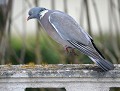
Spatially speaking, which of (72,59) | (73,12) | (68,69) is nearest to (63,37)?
(68,69)

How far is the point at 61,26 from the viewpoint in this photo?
149 inches

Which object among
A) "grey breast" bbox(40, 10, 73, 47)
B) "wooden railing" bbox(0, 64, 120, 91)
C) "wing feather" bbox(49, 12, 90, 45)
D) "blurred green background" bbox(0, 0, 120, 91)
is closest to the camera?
"wooden railing" bbox(0, 64, 120, 91)

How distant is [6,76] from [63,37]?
650mm

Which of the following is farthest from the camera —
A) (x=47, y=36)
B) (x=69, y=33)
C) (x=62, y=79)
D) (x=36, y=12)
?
(x=47, y=36)

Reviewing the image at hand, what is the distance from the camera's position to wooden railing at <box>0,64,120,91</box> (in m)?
3.22

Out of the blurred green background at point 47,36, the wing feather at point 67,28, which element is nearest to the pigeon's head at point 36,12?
the wing feather at point 67,28

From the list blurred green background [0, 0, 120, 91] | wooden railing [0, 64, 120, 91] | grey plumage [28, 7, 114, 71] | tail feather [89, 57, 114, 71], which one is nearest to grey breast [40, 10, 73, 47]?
grey plumage [28, 7, 114, 71]

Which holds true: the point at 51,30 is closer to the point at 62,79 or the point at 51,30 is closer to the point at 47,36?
the point at 62,79

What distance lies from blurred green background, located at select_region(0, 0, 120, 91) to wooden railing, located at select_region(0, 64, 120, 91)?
1.58 m

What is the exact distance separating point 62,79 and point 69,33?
0.54m

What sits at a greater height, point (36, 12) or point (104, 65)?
point (36, 12)

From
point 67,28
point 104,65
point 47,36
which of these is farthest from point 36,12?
point 47,36

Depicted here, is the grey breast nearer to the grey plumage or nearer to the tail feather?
the grey plumage

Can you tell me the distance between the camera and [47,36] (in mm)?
Answer: 6312
